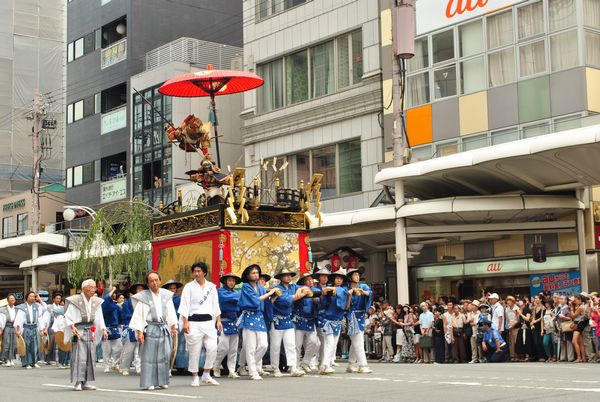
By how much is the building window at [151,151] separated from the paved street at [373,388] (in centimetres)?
2671

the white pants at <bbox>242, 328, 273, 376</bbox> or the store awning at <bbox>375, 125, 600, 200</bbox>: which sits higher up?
the store awning at <bbox>375, 125, 600, 200</bbox>

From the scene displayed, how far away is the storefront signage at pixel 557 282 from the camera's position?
25625mm

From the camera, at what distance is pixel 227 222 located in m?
17.5

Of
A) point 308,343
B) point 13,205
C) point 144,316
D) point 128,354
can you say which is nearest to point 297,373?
point 308,343

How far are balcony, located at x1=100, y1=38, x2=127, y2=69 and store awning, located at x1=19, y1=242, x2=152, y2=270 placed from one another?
1202cm

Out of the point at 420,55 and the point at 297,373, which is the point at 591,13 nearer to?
the point at 420,55

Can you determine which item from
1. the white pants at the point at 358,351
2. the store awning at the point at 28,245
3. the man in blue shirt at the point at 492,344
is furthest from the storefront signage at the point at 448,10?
the store awning at the point at 28,245

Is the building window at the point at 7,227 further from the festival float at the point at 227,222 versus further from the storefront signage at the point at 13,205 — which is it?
the festival float at the point at 227,222

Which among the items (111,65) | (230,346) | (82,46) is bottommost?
(230,346)

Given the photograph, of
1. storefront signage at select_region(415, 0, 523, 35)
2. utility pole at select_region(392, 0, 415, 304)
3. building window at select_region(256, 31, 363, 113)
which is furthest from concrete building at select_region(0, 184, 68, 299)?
utility pole at select_region(392, 0, 415, 304)

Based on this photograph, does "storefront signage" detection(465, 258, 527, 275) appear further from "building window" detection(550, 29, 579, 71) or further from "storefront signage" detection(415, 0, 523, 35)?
"storefront signage" detection(415, 0, 523, 35)

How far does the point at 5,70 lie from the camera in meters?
57.9

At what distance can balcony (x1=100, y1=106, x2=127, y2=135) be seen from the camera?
4669 cm

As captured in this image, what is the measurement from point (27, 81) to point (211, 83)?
42037 millimetres
